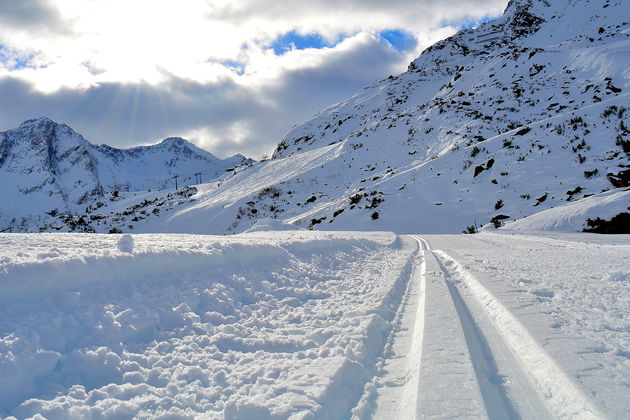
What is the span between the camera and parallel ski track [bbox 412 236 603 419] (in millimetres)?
2135

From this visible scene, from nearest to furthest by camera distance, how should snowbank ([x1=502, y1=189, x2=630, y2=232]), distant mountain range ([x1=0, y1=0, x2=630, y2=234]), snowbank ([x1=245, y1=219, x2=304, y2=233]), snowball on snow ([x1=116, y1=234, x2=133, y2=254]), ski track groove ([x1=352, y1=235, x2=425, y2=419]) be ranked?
ski track groove ([x1=352, y1=235, x2=425, y2=419]) → snowball on snow ([x1=116, y1=234, x2=133, y2=254]) → snowbank ([x1=502, y1=189, x2=630, y2=232]) → snowbank ([x1=245, y1=219, x2=304, y2=233]) → distant mountain range ([x1=0, y1=0, x2=630, y2=234])

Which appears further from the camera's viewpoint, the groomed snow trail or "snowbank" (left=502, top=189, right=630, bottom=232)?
"snowbank" (left=502, top=189, right=630, bottom=232)

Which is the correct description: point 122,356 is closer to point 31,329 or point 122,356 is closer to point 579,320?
point 31,329

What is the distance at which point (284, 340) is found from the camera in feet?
11.5

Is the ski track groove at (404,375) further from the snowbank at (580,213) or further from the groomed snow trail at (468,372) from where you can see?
the snowbank at (580,213)

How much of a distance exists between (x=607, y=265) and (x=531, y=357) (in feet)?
14.5

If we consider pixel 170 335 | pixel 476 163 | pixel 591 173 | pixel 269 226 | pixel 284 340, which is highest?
pixel 476 163

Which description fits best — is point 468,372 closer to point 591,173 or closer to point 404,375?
point 404,375

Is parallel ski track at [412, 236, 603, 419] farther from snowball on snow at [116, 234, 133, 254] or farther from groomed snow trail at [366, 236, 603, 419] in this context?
snowball on snow at [116, 234, 133, 254]

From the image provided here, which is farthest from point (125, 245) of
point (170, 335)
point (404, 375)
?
point (404, 375)

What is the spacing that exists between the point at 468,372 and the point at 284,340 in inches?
71.9

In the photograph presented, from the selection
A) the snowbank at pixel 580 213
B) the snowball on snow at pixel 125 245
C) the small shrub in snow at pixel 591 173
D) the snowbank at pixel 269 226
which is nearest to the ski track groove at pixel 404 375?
the snowball on snow at pixel 125 245

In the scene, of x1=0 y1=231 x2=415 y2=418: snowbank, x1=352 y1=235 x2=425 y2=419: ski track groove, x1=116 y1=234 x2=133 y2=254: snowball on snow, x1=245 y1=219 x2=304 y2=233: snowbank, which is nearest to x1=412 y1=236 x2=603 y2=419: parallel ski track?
x1=352 y1=235 x2=425 y2=419: ski track groove

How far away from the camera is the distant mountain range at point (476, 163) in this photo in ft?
58.0
